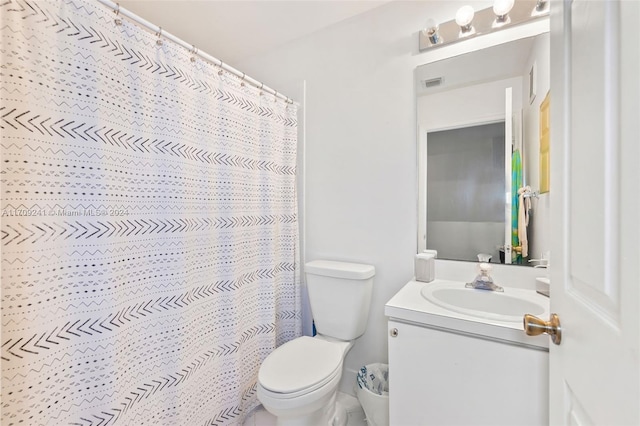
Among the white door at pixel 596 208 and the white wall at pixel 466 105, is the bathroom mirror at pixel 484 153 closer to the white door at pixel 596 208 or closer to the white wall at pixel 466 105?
the white wall at pixel 466 105

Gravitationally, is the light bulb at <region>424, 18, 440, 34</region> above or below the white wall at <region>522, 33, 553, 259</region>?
above

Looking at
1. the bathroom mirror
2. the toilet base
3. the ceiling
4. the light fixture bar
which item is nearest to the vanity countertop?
the bathroom mirror

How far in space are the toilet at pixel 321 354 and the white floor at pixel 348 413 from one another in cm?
5

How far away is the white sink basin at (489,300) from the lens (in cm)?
109

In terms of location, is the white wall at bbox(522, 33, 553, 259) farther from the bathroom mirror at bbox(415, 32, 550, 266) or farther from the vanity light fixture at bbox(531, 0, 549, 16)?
the vanity light fixture at bbox(531, 0, 549, 16)

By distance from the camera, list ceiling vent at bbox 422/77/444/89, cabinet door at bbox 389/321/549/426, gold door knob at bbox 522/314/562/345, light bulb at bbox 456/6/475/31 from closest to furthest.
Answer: gold door knob at bbox 522/314/562/345 < cabinet door at bbox 389/321/549/426 < light bulb at bbox 456/6/475/31 < ceiling vent at bbox 422/77/444/89

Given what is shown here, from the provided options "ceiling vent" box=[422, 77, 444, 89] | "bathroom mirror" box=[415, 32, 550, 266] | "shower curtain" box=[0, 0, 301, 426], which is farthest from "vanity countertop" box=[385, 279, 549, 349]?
"ceiling vent" box=[422, 77, 444, 89]

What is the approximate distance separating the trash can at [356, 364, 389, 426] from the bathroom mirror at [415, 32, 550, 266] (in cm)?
74

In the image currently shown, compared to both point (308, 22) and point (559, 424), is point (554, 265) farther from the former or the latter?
point (308, 22)

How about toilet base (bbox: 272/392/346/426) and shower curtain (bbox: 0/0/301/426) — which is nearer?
shower curtain (bbox: 0/0/301/426)

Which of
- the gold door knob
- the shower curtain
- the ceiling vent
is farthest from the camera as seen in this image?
the ceiling vent

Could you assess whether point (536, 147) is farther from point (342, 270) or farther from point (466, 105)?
point (342, 270)

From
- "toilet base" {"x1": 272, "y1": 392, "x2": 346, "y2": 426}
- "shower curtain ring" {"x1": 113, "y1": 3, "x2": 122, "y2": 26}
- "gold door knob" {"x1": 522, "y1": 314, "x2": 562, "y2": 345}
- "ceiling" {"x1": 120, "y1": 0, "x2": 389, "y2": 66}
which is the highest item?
"ceiling" {"x1": 120, "y1": 0, "x2": 389, "y2": 66}

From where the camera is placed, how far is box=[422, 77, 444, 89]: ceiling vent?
1.45m
